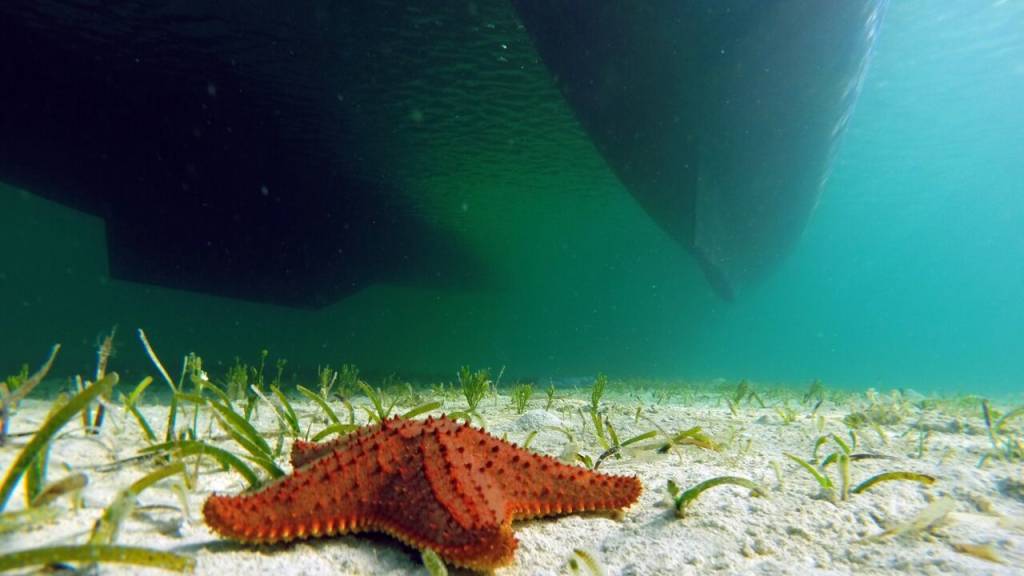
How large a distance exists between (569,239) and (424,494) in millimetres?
44915

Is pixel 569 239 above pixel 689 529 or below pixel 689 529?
above

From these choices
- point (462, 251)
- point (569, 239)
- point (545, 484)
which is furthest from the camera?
point (569, 239)

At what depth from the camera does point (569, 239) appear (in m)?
45.7

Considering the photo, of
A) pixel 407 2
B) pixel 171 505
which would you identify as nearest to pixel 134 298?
pixel 407 2

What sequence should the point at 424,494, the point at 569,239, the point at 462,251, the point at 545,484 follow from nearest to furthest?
the point at 424,494 → the point at 545,484 → the point at 462,251 → the point at 569,239

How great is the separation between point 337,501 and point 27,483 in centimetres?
103

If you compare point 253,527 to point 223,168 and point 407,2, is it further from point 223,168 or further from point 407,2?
point 223,168

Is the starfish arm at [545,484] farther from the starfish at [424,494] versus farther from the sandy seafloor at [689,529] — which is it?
the sandy seafloor at [689,529]

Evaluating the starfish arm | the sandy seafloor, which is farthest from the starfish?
the sandy seafloor

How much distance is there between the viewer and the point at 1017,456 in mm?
3223

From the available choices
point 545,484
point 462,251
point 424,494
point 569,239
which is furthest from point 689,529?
point 569,239

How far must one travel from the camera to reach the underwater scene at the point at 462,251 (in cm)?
159

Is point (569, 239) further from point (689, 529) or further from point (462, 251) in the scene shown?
point (689, 529)

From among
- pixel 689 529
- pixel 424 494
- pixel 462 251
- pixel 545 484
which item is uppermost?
pixel 462 251
